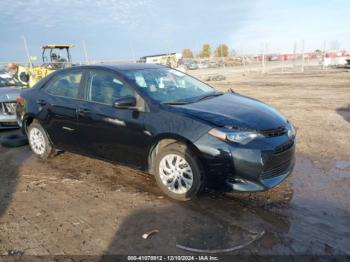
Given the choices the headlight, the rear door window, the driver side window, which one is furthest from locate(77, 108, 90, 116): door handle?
the headlight

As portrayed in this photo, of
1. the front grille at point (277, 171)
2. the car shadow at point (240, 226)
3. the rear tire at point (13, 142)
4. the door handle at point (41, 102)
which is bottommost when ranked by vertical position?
the car shadow at point (240, 226)

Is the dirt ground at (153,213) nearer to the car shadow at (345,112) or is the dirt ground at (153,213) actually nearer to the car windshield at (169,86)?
the car windshield at (169,86)

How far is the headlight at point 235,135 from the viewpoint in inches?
151

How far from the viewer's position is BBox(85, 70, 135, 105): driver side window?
4719 mm

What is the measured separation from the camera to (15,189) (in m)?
4.88

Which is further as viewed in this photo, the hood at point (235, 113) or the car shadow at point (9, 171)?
the car shadow at point (9, 171)

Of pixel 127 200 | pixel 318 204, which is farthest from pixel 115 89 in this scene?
pixel 318 204

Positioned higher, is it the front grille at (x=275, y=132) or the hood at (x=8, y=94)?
the hood at (x=8, y=94)

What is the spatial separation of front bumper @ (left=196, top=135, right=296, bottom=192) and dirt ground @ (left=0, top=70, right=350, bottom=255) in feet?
1.02

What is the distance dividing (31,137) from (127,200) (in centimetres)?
282

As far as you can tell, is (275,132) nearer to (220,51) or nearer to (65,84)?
(65,84)

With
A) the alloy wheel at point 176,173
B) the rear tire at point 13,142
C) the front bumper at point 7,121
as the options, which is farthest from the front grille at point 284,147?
the front bumper at point 7,121

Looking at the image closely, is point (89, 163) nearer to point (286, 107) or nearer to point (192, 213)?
point (192, 213)

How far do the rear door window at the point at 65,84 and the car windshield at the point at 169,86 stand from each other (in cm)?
94
